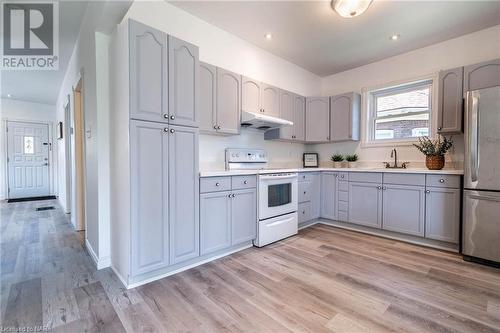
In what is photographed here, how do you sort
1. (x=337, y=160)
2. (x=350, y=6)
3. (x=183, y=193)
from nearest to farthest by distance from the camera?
(x=183, y=193), (x=350, y=6), (x=337, y=160)

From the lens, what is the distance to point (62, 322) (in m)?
1.51

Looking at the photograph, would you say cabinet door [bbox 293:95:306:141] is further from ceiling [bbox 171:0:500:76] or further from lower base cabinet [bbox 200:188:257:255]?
lower base cabinet [bbox 200:188:257:255]

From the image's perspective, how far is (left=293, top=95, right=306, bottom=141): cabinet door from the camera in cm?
388

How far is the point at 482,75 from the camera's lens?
271 centimetres

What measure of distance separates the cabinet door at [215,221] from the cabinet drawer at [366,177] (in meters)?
2.00

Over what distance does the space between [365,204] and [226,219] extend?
6.80 ft

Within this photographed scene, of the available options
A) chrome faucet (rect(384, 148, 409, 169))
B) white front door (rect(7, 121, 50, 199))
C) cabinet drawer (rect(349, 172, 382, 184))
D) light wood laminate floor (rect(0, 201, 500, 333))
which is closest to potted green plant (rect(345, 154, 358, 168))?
chrome faucet (rect(384, 148, 409, 169))

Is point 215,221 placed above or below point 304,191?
below

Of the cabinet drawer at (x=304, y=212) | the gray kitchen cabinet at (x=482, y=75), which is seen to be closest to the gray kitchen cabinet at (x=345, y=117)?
the cabinet drawer at (x=304, y=212)

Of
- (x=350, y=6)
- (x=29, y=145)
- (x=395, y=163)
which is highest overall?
(x=350, y=6)

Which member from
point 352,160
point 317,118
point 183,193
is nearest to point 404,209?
point 352,160

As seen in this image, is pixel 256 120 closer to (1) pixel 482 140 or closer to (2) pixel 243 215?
(2) pixel 243 215

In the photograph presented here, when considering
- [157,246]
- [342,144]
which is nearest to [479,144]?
[342,144]

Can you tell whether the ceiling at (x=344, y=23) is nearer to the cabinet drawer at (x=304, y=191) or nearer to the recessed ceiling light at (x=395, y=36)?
the recessed ceiling light at (x=395, y=36)
